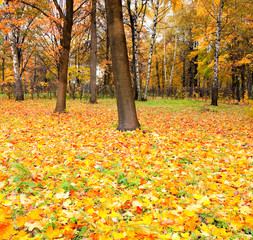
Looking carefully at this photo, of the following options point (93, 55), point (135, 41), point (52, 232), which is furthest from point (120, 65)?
point (135, 41)

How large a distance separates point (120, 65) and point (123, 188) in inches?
142

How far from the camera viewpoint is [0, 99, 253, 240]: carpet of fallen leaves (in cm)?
171

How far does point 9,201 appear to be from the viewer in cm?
202

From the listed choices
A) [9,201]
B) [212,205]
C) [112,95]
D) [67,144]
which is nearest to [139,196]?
[212,205]

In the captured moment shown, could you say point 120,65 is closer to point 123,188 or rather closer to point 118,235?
point 123,188

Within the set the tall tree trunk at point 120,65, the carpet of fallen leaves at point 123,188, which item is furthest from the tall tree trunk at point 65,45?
the carpet of fallen leaves at point 123,188

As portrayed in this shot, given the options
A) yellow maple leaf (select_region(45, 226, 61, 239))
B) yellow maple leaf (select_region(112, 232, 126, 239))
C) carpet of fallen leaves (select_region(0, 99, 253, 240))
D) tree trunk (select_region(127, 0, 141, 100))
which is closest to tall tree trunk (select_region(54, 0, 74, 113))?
carpet of fallen leaves (select_region(0, 99, 253, 240))

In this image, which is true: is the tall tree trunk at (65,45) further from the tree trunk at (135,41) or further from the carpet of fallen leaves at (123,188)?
the tree trunk at (135,41)

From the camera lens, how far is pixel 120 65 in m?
5.22

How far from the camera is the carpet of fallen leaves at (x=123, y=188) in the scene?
5.60 ft

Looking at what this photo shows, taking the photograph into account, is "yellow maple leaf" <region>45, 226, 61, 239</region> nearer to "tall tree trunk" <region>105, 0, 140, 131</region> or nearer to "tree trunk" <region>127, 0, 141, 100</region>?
"tall tree trunk" <region>105, 0, 140, 131</region>

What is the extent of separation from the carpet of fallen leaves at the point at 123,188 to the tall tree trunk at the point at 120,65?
0.85 meters

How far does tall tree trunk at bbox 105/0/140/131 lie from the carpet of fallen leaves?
847 mm

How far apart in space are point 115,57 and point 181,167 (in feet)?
11.3
